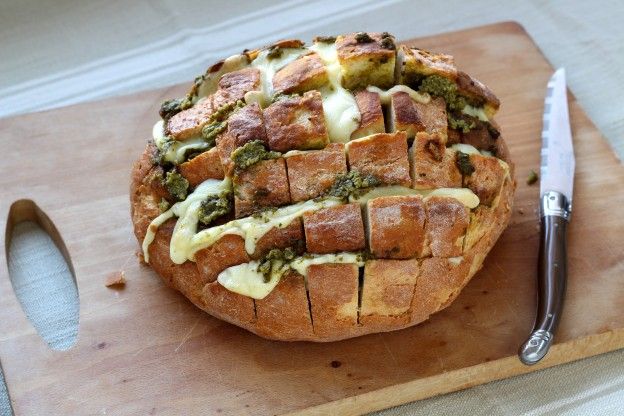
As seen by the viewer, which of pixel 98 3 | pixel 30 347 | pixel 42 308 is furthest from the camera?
pixel 98 3

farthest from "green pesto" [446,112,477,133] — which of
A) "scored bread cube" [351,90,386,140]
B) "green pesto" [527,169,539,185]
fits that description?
"green pesto" [527,169,539,185]

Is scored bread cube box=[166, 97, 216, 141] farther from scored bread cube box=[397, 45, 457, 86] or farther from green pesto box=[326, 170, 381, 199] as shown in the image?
scored bread cube box=[397, 45, 457, 86]

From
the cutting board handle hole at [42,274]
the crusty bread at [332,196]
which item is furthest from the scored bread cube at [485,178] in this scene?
the cutting board handle hole at [42,274]

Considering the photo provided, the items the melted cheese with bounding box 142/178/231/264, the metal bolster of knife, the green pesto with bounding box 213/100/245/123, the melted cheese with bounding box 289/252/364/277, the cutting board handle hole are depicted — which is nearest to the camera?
the melted cheese with bounding box 289/252/364/277

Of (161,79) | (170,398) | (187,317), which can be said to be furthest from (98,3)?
(170,398)

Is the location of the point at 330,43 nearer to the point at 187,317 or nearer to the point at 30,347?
the point at 187,317

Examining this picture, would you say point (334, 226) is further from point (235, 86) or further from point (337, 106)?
point (235, 86)

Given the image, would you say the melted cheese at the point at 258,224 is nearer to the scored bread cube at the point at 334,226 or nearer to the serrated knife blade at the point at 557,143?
the scored bread cube at the point at 334,226
